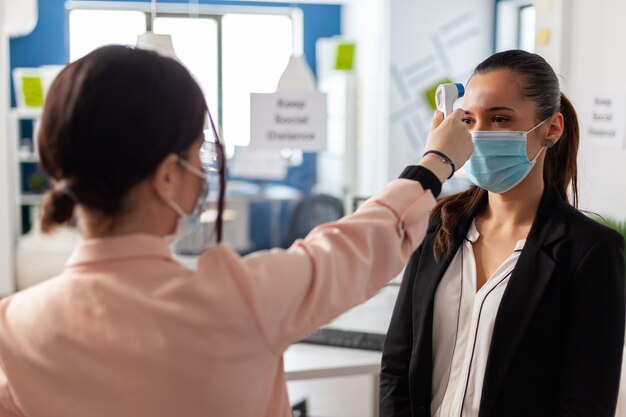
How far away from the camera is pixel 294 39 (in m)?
8.84

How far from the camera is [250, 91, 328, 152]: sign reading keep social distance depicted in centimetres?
336

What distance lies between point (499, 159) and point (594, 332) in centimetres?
43

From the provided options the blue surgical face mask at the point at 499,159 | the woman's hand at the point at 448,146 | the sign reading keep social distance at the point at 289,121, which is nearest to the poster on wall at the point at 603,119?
the blue surgical face mask at the point at 499,159

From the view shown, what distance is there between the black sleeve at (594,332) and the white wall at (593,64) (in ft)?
3.60

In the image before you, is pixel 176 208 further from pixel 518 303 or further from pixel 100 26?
pixel 100 26

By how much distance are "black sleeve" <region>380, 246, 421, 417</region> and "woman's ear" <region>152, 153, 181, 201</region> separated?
908mm

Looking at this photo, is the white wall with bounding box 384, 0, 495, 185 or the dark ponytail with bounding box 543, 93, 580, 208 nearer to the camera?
the dark ponytail with bounding box 543, 93, 580, 208

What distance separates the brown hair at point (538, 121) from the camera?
163 cm

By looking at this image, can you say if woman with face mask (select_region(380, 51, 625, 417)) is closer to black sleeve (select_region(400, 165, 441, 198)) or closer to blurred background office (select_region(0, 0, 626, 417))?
black sleeve (select_region(400, 165, 441, 198))

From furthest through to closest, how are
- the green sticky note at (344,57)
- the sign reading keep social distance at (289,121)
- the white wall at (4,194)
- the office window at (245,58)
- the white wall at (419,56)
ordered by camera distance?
the office window at (245,58), the white wall at (419,56), the white wall at (4,194), the green sticky note at (344,57), the sign reading keep social distance at (289,121)

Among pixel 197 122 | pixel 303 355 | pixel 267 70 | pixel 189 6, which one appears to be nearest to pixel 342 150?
pixel 267 70

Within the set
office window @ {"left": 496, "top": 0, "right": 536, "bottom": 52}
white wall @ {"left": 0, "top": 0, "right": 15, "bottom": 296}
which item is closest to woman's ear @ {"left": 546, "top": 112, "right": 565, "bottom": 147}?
office window @ {"left": 496, "top": 0, "right": 536, "bottom": 52}

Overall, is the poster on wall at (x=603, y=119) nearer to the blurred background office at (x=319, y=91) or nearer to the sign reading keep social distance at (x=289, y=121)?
the blurred background office at (x=319, y=91)

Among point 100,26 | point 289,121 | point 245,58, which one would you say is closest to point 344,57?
point 289,121
